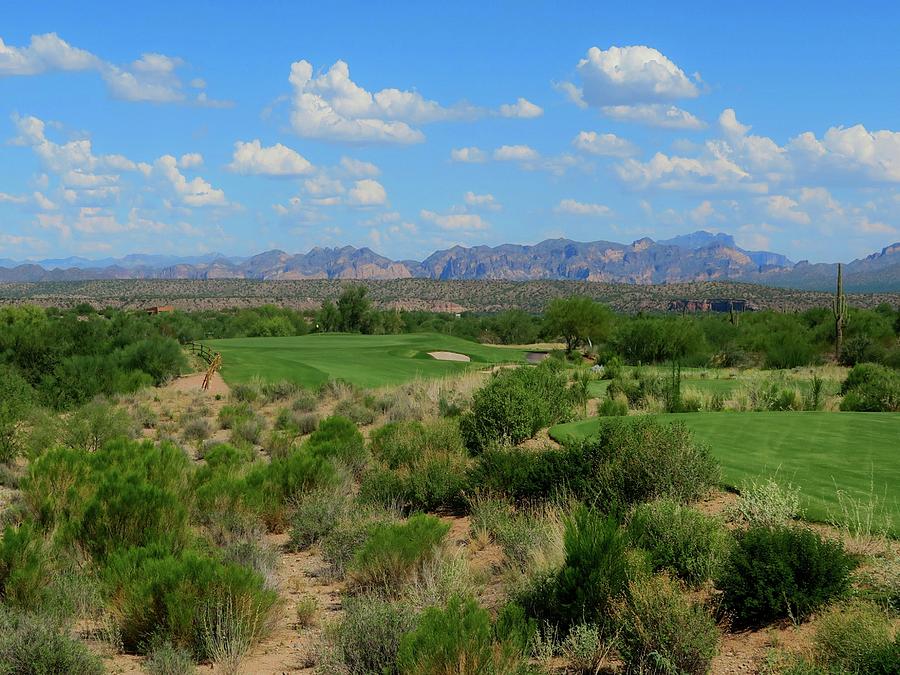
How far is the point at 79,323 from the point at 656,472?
3329cm

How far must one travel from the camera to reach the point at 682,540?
341 inches

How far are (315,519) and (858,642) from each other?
826 centimetres

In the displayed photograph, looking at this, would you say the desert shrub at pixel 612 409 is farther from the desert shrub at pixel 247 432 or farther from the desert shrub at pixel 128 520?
the desert shrub at pixel 128 520

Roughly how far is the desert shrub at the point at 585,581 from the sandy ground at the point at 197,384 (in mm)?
Answer: 26160

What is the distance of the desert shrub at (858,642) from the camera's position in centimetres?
588

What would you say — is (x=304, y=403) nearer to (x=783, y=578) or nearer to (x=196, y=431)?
(x=196, y=431)

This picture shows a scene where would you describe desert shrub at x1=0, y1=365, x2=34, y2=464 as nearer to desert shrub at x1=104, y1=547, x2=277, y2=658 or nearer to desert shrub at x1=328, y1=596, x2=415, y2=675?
desert shrub at x1=104, y1=547, x2=277, y2=658

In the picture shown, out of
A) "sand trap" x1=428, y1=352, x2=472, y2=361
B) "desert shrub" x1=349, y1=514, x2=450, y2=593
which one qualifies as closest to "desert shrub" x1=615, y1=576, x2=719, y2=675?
"desert shrub" x1=349, y1=514, x2=450, y2=593

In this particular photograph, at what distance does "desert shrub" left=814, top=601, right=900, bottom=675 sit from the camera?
19.3 ft

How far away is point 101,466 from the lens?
561 inches

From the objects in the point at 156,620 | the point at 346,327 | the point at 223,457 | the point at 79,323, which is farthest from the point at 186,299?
the point at 156,620

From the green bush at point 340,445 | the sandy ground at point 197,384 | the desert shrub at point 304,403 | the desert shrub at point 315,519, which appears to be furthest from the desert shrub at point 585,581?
the sandy ground at point 197,384

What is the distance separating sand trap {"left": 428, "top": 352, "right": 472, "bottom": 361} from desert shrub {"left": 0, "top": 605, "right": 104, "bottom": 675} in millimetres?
42202

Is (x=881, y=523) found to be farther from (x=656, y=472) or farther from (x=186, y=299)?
(x=186, y=299)
